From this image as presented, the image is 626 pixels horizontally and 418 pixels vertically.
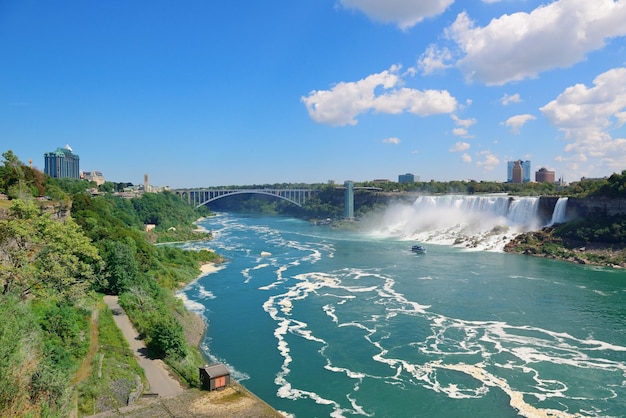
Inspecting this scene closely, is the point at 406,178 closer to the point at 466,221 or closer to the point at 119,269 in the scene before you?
the point at 466,221

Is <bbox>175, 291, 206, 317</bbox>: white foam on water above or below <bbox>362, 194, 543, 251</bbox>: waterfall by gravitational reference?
below

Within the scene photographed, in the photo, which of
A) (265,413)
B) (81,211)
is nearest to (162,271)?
(81,211)

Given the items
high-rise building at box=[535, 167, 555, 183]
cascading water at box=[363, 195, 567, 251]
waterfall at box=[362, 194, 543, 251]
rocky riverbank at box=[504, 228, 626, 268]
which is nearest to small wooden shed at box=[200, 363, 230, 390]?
rocky riverbank at box=[504, 228, 626, 268]

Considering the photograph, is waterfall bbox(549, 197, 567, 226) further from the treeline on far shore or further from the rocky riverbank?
the treeline on far shore

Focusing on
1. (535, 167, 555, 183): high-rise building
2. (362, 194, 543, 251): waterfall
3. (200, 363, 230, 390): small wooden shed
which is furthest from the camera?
(535, 167, 555, 183): high-rise building

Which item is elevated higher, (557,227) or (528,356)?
(557,227)

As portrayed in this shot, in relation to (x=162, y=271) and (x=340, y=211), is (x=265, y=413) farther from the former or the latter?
(x=340, y=211)

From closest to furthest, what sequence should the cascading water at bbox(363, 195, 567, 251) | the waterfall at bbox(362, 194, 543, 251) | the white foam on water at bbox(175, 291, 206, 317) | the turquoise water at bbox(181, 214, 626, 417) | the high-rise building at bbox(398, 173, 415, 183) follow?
the turquoise water at bbox(181, 214, 626, 417) → the white foam on water at bbox(175, 291, 206, 317) → the cascading water at bbox(363, 195, 567, 251) → the waterfall at bbox(362, 194, 543, 251) → the high-rise building at bbox(398, 173, 415, 183)
